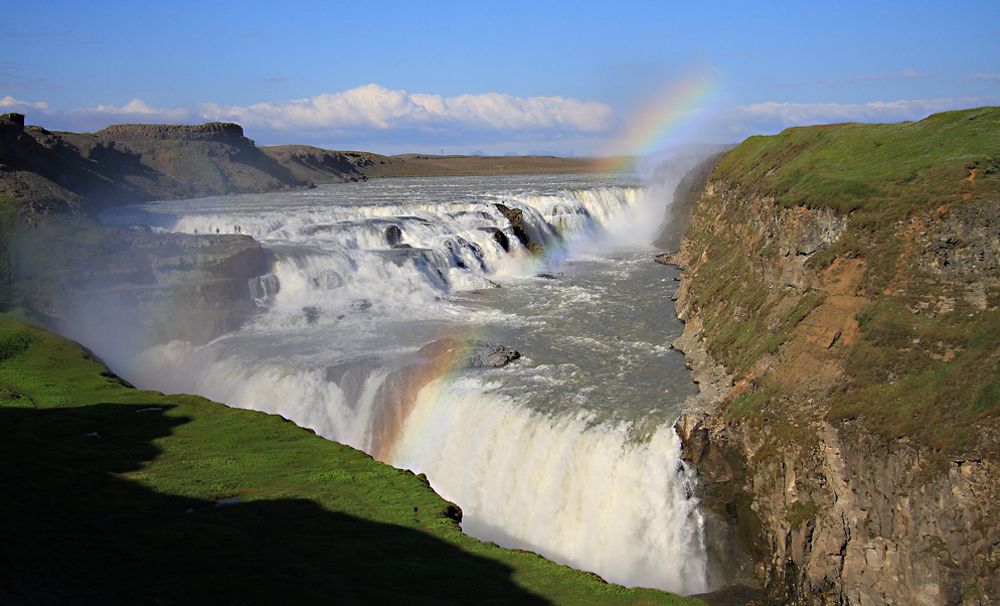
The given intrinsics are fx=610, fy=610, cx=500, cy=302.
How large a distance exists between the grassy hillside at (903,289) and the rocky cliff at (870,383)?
35mm

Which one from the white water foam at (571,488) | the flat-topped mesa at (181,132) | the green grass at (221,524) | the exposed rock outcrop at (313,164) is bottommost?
the white water foam at (571,488)

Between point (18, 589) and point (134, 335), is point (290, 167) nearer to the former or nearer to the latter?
point (134, 335)

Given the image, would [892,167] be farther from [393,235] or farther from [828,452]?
[393,235]

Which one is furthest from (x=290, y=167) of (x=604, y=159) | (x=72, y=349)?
(x=604, y=159)

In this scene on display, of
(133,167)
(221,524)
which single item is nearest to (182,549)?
(221,524)

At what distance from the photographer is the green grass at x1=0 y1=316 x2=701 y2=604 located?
7258 millimetres

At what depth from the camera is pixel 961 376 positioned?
10.9 m

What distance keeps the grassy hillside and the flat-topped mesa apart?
81584 millimetres

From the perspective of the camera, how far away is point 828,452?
11906mm

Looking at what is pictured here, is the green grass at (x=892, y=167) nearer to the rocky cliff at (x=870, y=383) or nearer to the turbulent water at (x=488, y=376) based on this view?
the rocky cliff at (x=870, y=383)

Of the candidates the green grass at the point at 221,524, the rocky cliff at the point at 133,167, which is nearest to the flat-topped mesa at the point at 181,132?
the rocky cliff at the point at 133,167

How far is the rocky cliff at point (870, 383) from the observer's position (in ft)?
32.8

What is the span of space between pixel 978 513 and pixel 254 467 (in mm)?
12482

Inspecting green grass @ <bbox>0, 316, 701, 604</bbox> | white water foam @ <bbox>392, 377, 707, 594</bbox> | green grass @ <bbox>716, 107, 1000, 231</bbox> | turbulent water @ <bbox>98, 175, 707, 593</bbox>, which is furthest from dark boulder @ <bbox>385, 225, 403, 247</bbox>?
green grass @ <bbox>0, 316, 701, 604</bbox>
